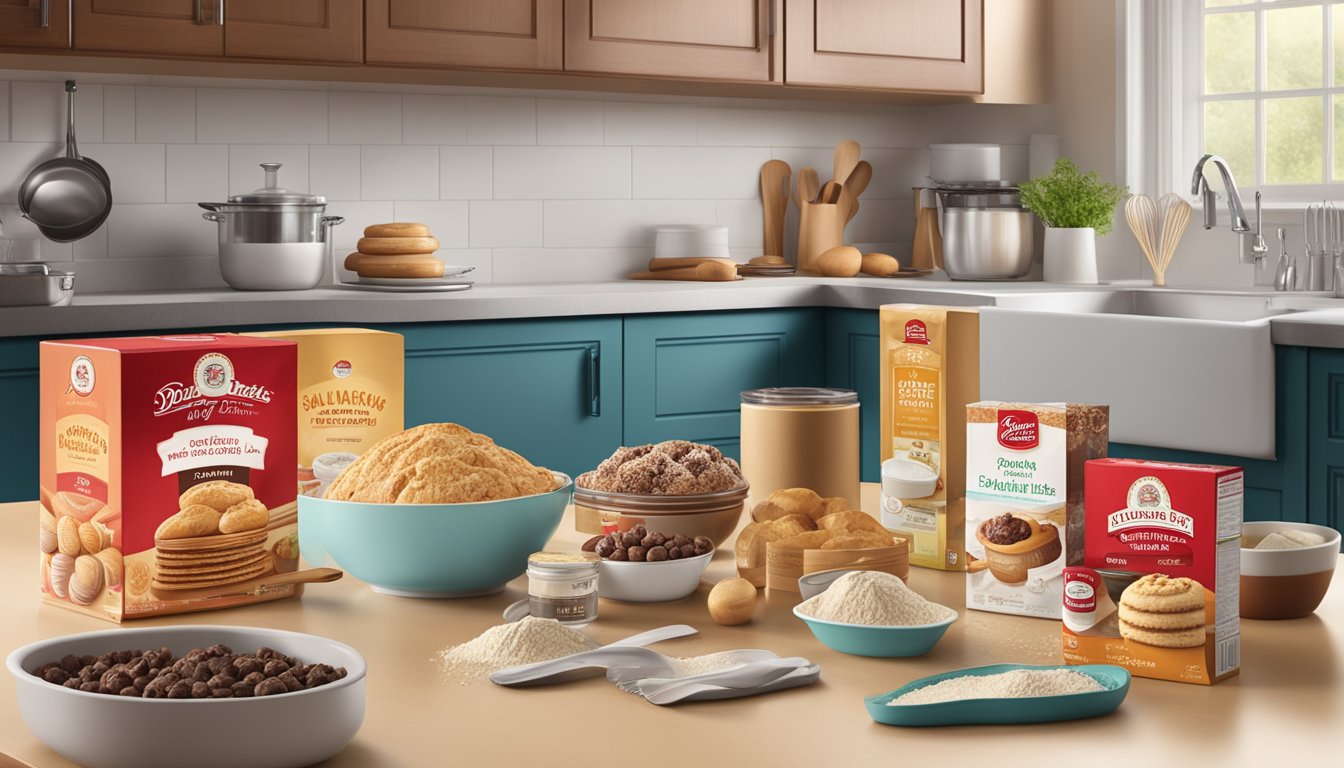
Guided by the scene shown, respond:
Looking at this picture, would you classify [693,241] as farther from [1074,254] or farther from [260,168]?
[260,168]

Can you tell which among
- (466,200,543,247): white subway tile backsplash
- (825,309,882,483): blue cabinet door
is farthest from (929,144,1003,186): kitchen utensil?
(466,200,543,247): white subway tile backsplash

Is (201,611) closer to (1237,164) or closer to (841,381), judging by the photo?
(841,381)

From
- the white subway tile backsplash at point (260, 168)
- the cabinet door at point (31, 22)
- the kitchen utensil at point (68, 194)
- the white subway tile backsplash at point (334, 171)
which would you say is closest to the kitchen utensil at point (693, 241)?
the white subway tile backsplash at point (334, 171)

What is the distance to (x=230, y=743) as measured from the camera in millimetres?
803

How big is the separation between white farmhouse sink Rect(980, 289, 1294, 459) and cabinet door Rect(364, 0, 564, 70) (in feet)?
4.35

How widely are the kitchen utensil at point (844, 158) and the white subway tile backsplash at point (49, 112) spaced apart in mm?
2224

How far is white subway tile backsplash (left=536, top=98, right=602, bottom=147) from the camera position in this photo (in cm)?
431

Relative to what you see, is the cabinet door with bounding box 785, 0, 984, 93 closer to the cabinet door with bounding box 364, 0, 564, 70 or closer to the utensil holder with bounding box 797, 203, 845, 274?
the utensil holder with bounding box 797, 203, 845, 274

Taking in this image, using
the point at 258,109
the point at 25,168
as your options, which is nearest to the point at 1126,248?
the point at 258,109

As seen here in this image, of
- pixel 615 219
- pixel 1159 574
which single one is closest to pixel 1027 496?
pixel 1159 574

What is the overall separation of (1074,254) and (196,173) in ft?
7.95

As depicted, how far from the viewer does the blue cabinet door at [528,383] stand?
11.2 ft

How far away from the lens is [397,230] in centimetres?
365

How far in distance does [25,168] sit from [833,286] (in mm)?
2044
